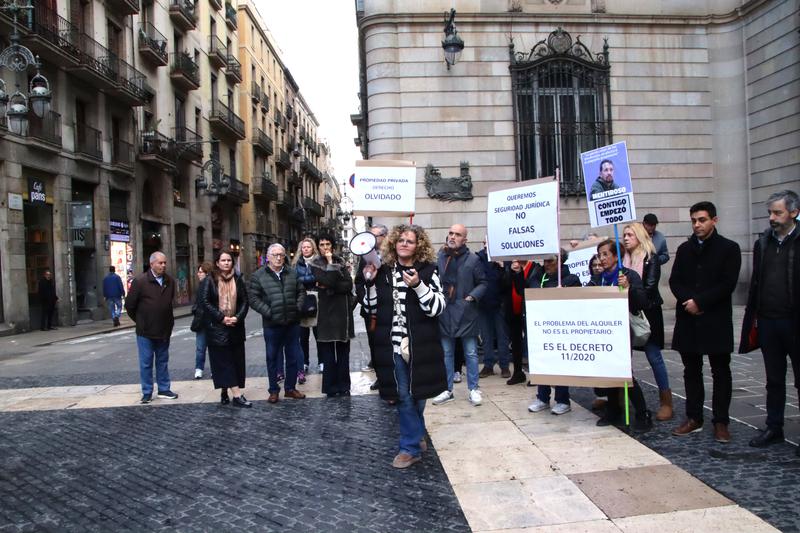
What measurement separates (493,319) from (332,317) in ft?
7.47

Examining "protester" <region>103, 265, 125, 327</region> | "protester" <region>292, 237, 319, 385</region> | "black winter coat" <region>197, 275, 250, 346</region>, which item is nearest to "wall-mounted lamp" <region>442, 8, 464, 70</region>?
"protester" <region>292, 237, 319, 385</region>

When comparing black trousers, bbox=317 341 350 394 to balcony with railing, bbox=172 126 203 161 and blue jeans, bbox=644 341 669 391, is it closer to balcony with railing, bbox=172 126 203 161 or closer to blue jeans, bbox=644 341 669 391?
blue jeans, bbox=644 341 669 391

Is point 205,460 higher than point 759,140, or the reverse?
point 759,140

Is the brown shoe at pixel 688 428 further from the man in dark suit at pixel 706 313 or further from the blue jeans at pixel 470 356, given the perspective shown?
the blue jeans at pixel 470 356

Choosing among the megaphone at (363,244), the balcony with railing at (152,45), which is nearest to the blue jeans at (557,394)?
the megaphone at (363,244)

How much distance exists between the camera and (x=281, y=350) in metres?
7.59

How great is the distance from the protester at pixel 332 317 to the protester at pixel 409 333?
2330 millimetres

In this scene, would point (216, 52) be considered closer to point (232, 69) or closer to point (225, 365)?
point (232, 69)

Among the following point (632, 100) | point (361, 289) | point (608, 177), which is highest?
point (632, 100)

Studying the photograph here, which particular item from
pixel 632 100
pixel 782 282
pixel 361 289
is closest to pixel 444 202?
pixel 632 100

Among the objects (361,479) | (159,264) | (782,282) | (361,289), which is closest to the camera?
(361,479)

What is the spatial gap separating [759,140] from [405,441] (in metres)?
13.7

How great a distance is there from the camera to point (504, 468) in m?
4.68

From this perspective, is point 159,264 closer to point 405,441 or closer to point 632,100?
point 405,441
